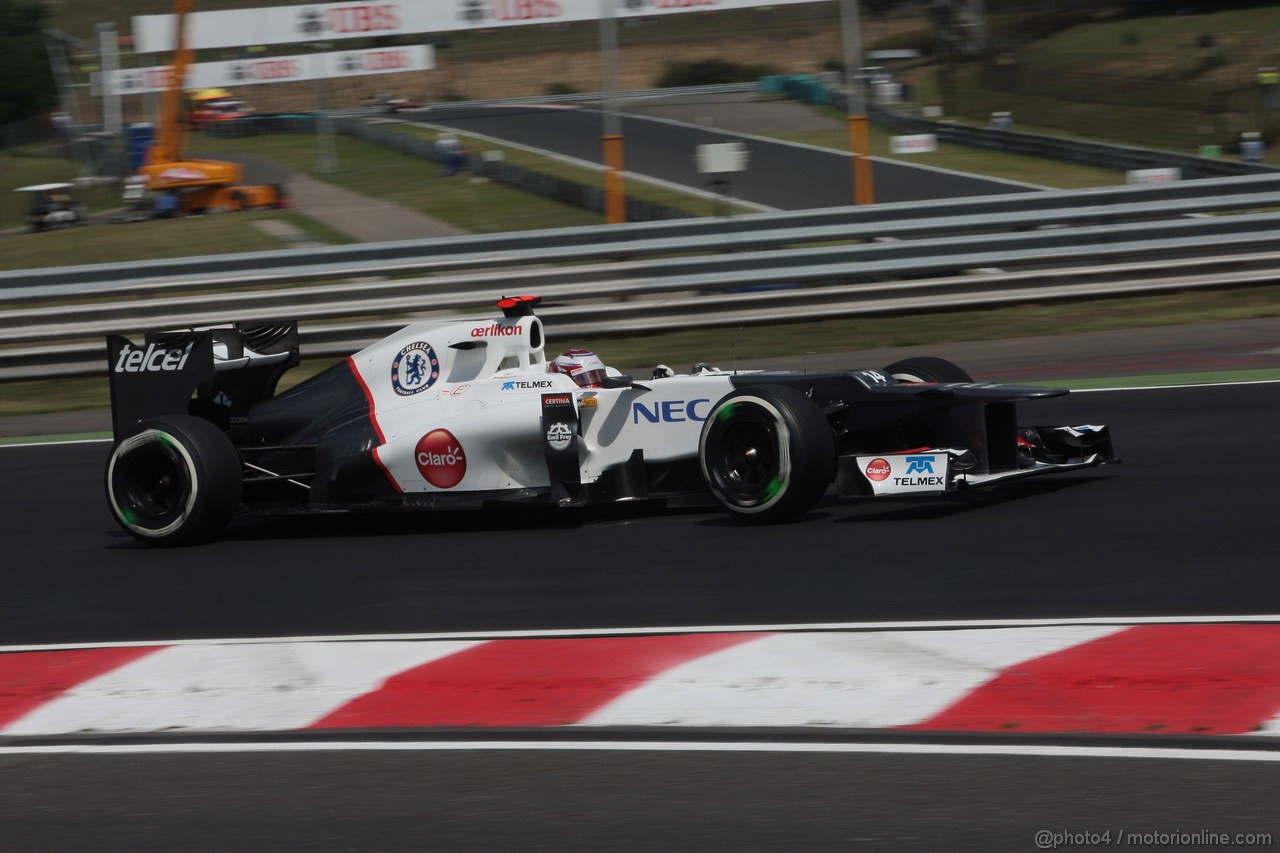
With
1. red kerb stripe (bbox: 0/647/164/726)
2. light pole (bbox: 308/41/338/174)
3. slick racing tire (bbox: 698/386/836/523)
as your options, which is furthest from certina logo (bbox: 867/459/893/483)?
light pole (bbox: 308/41/338/174)

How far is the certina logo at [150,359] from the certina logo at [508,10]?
10285 mm

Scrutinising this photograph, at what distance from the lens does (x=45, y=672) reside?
5879 millimetres

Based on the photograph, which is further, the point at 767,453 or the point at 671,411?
the point at 671,411

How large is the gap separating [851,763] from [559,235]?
37.6 ft

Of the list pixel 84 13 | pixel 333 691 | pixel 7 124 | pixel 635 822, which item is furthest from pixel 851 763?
pixel 84 13

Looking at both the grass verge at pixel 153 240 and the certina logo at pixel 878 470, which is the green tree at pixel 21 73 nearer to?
the grass verge at pixel 153 240

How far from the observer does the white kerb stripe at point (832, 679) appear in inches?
184

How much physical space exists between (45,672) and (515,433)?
2.62 metres

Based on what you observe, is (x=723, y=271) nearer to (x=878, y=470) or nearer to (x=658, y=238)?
(x=658, y=238)

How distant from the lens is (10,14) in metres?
73.1

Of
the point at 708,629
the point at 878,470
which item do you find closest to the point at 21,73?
the point at 878,470

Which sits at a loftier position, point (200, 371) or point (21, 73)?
point (21, 73)

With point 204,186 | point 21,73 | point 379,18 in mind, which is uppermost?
point 21,73

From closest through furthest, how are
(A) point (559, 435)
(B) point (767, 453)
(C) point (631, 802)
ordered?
(C) point (631, 802) < (B) point (767, 453) < (A) point (559, 435)
